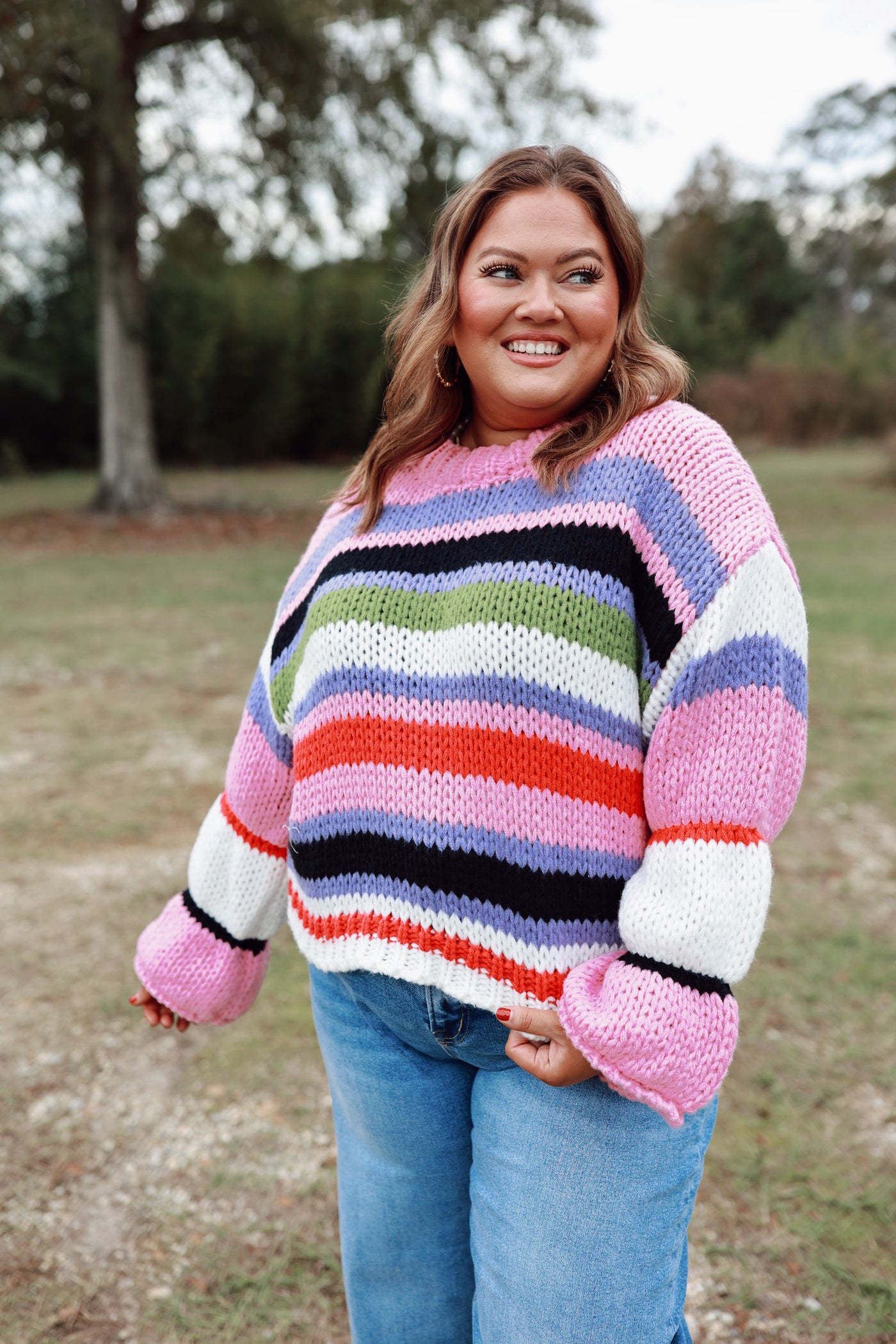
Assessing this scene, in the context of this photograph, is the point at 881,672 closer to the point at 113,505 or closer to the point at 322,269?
the point at 113,505

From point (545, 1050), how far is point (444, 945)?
0.17 meters

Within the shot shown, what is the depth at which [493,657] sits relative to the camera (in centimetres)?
120

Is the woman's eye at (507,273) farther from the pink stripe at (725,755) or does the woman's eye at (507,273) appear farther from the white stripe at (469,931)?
the white stripe at (469,931)

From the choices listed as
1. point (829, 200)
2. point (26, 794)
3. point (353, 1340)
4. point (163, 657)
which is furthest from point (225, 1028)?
point (829, 200)

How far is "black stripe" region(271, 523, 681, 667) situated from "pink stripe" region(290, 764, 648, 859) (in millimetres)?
191

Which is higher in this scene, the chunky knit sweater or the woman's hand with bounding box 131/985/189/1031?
the chunky knit sweater

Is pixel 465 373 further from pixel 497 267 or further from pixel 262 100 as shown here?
pixel 262 100

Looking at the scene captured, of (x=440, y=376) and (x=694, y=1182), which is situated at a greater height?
(x=440, y=376)

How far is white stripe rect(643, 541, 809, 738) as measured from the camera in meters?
1.09

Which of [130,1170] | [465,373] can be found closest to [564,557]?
[465,373]

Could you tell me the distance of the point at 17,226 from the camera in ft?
45.1

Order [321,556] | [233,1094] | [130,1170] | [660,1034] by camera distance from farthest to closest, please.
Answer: [233,1094]
[130,1170]
[321,556]
[660,1034]

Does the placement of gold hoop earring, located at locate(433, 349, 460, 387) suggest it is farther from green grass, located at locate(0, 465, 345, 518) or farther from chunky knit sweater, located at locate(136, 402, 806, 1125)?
green grass, located at locate(0, 465, 345, 518)

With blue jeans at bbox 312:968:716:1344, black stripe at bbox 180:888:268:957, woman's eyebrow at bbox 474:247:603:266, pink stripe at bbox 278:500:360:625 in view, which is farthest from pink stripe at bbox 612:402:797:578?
black stripe at bbox 180:888:268:957
